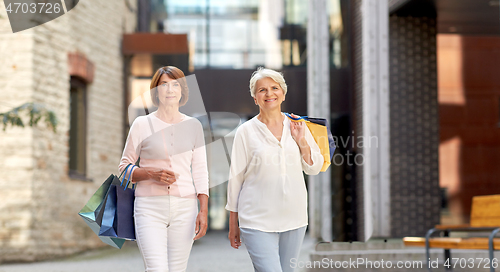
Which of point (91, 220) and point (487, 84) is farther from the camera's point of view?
point (487, 84)

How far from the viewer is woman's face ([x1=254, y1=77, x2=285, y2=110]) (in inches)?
121

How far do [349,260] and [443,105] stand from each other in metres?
7.17

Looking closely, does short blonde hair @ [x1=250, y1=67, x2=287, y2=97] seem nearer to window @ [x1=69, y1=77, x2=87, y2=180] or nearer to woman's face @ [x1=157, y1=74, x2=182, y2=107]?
woman's face @ [x1=157, y1=74, x2=182, y2=107]

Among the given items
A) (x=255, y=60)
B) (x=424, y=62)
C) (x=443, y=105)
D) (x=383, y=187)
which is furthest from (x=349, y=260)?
(x=443, y=105)

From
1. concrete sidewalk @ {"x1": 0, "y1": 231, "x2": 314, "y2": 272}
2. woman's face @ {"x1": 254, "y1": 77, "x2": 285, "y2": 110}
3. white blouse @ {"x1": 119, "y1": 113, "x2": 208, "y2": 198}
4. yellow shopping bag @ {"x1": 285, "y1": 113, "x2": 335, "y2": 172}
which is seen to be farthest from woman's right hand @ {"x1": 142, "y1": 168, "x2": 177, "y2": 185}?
concrete sidewalk @ {"x1": 0, "y1": 231, "x2": 314, "y2": 272}

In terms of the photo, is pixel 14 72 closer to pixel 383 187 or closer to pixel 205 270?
pixel 205 270

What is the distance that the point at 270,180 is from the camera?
3006mm

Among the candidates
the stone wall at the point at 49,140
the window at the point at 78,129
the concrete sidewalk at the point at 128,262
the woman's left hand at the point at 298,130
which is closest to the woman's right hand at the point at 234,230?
the woman's left hand at the point at 298,130

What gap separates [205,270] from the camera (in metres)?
7.30

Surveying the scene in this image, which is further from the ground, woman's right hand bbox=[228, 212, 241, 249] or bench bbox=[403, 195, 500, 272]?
woman's right hand bbox=[228, 212, 241, 249]

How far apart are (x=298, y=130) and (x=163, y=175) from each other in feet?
2.44

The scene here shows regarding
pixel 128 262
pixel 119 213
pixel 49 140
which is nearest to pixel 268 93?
pixel 119 213

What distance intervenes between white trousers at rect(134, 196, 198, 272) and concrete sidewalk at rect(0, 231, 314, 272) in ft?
13.9

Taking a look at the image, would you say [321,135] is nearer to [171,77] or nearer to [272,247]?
[272,247]
